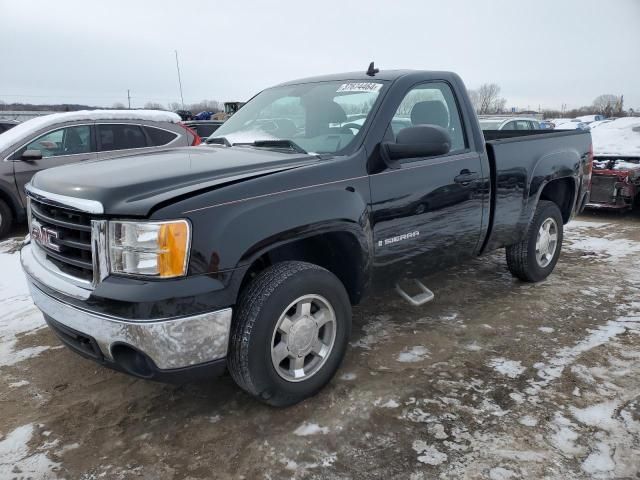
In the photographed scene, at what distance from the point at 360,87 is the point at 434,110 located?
2.12 feet

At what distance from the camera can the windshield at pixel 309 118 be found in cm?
328

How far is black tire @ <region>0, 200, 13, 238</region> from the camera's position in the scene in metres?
7.13

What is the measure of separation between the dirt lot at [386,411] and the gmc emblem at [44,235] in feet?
3.11

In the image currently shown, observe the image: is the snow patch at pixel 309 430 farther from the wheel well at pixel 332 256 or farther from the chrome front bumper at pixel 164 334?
the wheel well at pixel 332 256

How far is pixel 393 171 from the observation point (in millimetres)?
3195

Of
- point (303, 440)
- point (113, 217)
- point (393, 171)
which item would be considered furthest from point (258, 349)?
point (393, 171)

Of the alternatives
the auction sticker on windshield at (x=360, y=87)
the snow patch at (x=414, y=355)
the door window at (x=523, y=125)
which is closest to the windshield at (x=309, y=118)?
the auction sticker on windshield at (x=360, y=87)

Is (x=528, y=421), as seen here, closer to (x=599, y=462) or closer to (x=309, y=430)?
(x=599, y=462)

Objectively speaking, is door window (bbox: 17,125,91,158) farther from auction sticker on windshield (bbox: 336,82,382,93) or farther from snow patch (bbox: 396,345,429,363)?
snow patch (bbox: 396,345,429,363)

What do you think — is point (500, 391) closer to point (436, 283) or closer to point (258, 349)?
point (258, 349)

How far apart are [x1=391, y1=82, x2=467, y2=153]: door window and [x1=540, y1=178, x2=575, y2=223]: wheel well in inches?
64.6

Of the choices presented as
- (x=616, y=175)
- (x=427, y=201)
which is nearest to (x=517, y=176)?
(x=427, y=201)

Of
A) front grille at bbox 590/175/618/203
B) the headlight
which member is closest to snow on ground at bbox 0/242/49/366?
the headlight

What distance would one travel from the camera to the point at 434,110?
3.77m
